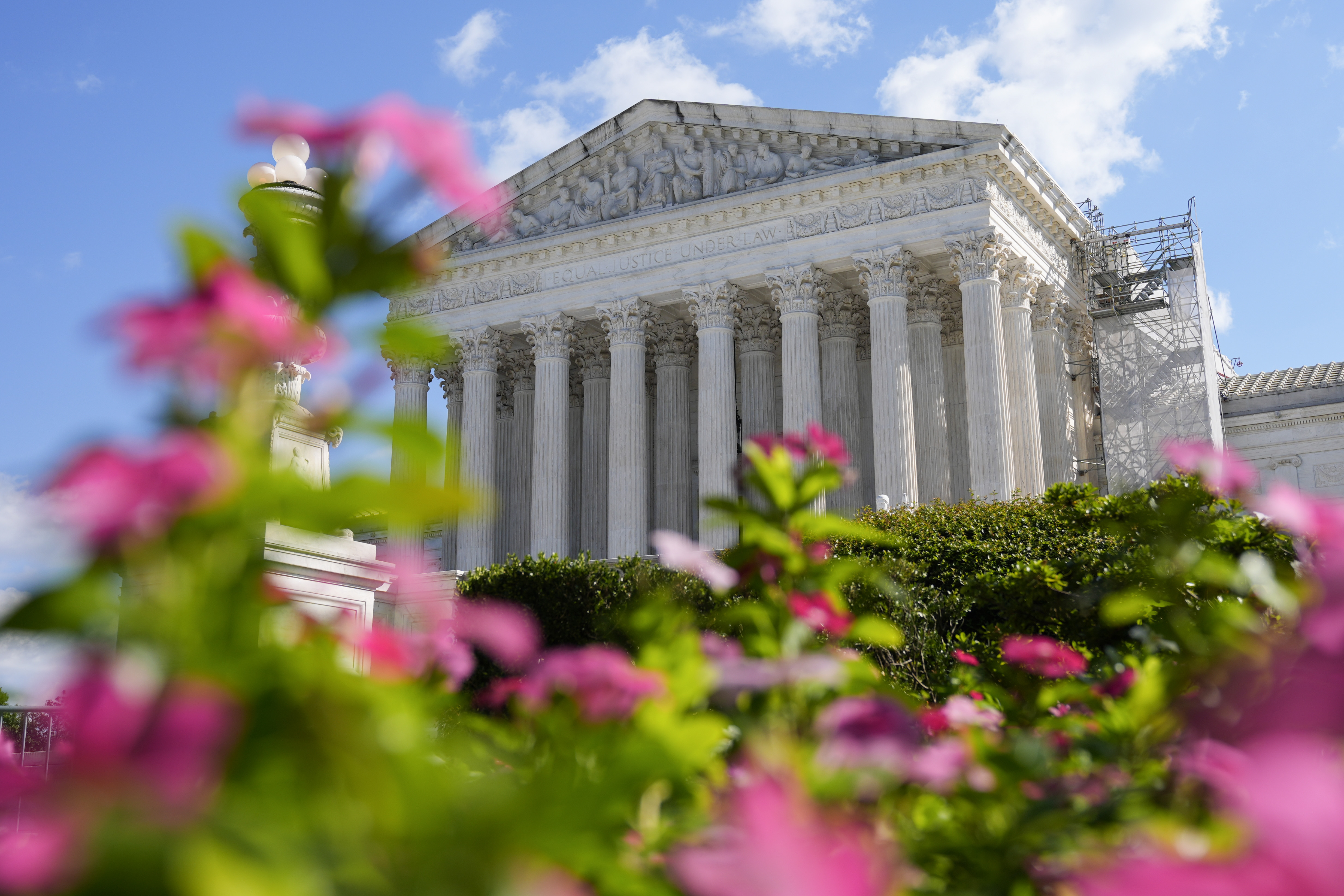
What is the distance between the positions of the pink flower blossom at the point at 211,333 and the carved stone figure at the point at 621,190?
35.5 meters

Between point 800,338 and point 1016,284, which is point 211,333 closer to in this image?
point 800,338

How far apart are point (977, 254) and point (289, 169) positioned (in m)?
→ 25.0

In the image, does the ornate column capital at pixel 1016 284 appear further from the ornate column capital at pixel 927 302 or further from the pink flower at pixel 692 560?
the pink flower at pixel 692 560

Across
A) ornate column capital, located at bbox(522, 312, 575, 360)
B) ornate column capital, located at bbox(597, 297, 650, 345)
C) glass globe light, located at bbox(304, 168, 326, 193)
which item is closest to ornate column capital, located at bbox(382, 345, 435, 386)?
ornate column capital, located at bbox(522, 312, 575, 360)

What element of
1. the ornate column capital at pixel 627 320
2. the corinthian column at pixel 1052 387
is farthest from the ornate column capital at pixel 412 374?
the corinthian column at pixel 1052 387

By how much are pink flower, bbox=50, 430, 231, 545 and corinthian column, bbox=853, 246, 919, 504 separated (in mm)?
29227

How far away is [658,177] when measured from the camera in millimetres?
35844

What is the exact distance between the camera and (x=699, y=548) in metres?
3.36

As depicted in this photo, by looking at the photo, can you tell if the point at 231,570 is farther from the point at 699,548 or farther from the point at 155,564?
the point at 699,548

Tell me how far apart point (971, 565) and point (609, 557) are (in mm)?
17132

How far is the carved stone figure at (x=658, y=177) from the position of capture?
35719 mm

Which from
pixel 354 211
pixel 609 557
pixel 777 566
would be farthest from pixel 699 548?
pixel 609 557

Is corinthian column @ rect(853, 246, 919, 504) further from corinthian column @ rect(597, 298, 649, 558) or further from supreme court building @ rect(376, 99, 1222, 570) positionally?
corinthian column @ rect(597, 298, 649, 558)

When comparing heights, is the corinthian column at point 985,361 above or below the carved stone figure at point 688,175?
below
